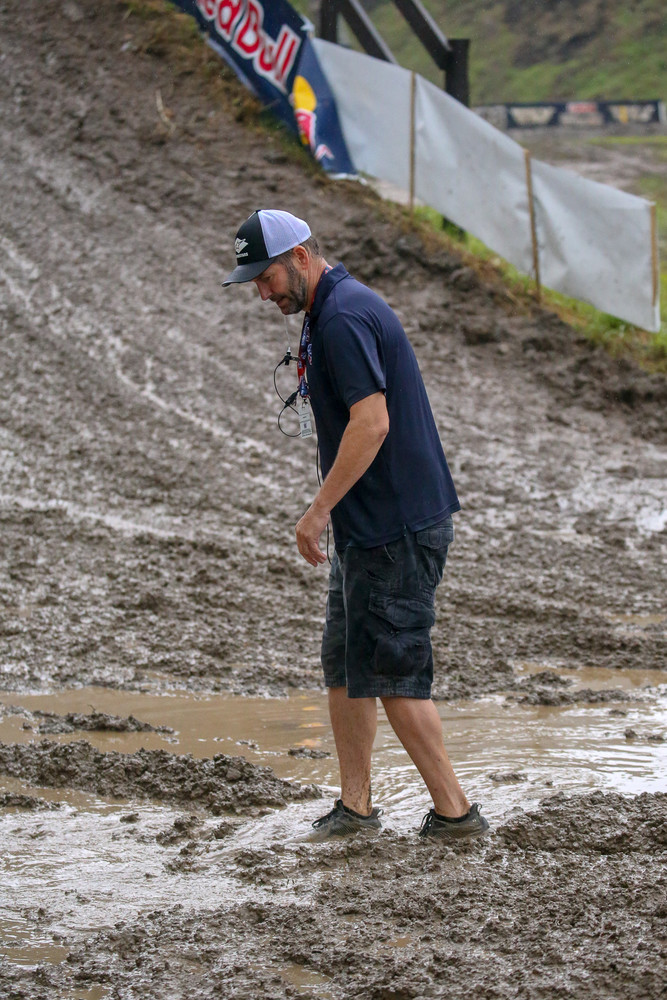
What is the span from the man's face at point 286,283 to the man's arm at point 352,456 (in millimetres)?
423

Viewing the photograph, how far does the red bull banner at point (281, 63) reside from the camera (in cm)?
1356

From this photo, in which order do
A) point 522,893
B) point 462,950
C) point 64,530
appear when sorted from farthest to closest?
point 64,530 < point 522,893 < point 462,950

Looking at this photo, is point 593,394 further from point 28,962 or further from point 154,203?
point 28,962

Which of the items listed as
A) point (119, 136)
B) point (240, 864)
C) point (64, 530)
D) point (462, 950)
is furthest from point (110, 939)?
A: point (119, 136)

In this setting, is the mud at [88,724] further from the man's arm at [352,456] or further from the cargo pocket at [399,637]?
the man's arm at [352,456]

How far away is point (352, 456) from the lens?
3.49 metres

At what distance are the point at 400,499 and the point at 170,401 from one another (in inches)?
253

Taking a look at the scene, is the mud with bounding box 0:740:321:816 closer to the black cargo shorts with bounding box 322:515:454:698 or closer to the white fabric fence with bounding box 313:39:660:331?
the black cargo shorts with bounding box 322:515:454:698

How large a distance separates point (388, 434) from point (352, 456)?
0.20m

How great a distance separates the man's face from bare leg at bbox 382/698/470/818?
4.21ft

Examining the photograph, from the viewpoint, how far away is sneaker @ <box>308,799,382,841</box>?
380cm

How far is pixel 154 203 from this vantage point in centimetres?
1333

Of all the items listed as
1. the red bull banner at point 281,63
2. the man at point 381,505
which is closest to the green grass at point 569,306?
the red bull banner at point 281,63

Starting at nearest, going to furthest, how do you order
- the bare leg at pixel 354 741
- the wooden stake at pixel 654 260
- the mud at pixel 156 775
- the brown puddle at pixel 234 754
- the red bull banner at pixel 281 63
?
the brown puddle at pixel 234 754 < the bare leg at pixel 354 741 < the mud at pixel 156 775 < the wooden stake at pixel 654 260 < the red bull banner at pixel 281 63
